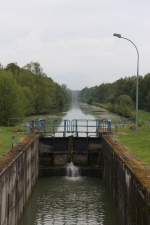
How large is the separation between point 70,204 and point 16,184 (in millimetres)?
4218

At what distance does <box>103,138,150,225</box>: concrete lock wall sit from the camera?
14208mm

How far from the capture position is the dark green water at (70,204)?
20969mm

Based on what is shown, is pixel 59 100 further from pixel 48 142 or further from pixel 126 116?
pixel 48 142

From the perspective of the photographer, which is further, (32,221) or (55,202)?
(55,202)

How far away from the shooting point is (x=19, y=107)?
180 feet

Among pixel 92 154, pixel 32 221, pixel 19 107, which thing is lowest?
pixel 32 221

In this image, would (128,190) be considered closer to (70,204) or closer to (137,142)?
(70,204)

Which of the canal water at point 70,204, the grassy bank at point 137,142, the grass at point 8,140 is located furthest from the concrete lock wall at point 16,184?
the grassy bank at point 137,142

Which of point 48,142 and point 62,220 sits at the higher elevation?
point 48,142

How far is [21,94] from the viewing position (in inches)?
2446

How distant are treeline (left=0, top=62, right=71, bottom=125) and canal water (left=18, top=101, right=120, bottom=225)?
77.8 feet

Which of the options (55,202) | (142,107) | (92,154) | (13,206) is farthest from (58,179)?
(142,107)

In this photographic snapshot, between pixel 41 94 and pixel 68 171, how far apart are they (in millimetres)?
57104

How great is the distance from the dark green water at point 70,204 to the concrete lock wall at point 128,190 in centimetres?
71
